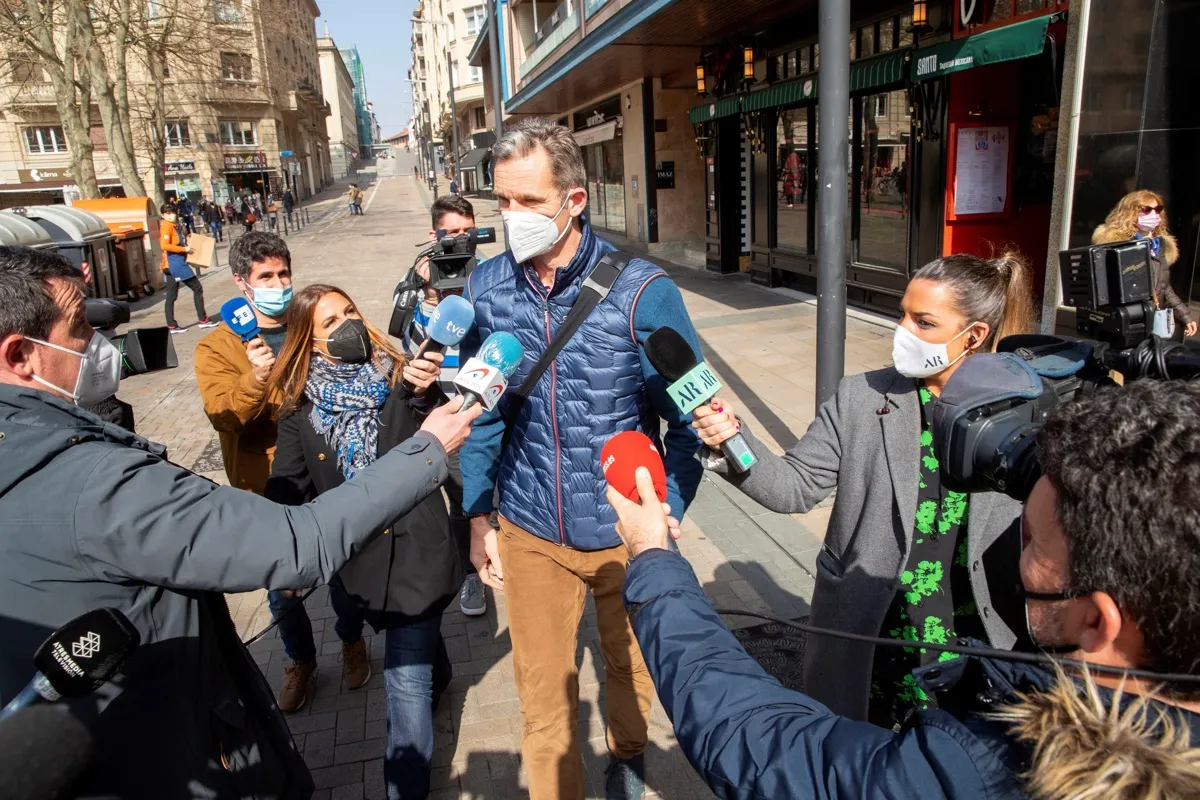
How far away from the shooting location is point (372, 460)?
9.39ft

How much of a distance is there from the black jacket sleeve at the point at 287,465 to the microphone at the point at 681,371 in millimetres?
1568

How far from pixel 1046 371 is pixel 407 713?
2.21 m

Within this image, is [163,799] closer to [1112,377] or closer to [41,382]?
[41,382]

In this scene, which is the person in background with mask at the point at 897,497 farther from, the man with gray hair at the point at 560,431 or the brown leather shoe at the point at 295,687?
the brown leather shoe at the point at 295,687

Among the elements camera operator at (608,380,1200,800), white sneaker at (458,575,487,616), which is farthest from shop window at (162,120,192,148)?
camera operator at (608,380,1200,800)

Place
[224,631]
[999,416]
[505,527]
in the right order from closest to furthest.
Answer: [999,416]
[224,631]
[505,527]

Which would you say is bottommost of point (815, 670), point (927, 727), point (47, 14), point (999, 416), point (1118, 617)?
point (815, 670)

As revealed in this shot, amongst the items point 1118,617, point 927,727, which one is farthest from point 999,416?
point 927,727

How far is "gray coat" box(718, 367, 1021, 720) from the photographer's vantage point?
2.15 meters

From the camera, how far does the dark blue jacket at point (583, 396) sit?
2.32 m

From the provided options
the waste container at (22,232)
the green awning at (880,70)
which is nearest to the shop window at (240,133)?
the waste container at (22,232)

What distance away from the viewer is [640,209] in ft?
59.1

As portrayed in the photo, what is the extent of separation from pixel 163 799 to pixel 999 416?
1752 mm

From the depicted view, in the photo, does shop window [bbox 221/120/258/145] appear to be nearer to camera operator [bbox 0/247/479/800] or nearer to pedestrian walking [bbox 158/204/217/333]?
pedestrian walking [bbox 158/204/217/333]
